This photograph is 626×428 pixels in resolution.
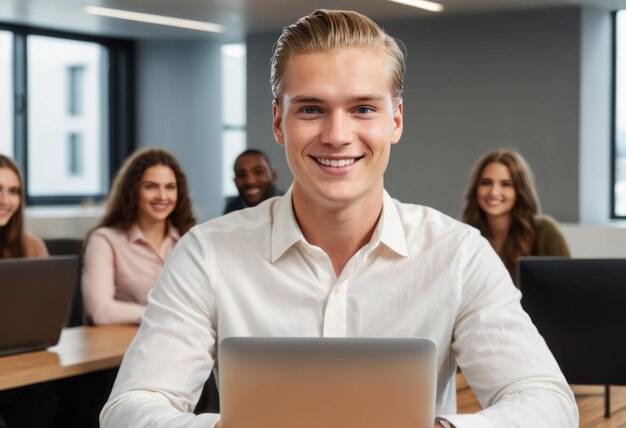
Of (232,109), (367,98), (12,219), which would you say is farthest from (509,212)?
(232,109)

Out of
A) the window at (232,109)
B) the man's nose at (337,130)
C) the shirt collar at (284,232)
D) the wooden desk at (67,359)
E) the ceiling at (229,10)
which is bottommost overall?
the wooden desk at (67,359)

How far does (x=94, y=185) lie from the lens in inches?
339

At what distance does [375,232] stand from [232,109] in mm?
7297

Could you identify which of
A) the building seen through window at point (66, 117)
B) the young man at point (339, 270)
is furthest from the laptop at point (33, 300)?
the building seen through window at point (66, 117)

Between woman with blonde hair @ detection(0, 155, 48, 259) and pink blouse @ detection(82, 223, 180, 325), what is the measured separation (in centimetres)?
36

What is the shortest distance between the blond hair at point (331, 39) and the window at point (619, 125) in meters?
5.89

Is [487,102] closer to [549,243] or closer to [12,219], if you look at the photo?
[549,243]

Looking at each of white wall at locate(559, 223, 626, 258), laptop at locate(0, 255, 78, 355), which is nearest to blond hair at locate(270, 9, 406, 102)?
laptop at locate(0, 255, 78, 355)

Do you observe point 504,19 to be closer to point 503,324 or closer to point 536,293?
point 536,293

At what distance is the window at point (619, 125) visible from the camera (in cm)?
684

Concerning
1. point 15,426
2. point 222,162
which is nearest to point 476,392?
point 15,426

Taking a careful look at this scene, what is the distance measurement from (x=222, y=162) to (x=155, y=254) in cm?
494

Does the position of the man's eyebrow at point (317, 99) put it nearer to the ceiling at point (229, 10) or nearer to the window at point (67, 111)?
the ceiling at point (229, 10)

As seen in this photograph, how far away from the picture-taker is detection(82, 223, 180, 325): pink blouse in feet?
11.3
